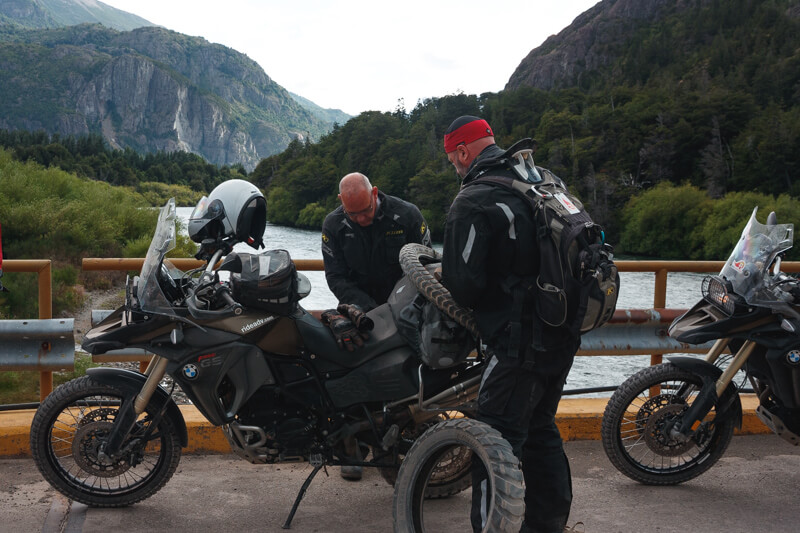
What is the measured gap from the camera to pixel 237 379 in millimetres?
3361

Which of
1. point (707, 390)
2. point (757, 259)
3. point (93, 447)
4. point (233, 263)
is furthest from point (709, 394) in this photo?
point (93, 447)

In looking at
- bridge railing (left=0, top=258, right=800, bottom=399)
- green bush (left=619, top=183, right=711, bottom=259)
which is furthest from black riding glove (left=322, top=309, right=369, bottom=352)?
green bush (left=619, top=183, right=711, bottom=259)

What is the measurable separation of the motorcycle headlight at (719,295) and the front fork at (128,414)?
279 cm

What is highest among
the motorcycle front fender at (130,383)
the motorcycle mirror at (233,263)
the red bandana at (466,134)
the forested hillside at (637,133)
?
the forested hillside at (637,133)

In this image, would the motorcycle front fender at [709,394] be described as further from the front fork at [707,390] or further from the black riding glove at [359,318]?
the black riding glove at [359,318]

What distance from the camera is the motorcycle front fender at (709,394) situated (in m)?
3.99

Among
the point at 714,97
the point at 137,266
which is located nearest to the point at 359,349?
the point at 137,266

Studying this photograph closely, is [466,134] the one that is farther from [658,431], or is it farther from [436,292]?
[658,431]

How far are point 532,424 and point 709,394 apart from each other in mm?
1294

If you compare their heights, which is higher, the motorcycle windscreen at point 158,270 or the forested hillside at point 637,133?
the forested hillside at point 637,133

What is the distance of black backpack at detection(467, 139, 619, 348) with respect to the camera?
284 cm

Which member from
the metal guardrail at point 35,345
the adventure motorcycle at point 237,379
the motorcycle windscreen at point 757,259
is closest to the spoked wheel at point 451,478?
the adventure motorcycle at point 237,379

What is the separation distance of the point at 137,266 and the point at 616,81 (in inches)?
5008

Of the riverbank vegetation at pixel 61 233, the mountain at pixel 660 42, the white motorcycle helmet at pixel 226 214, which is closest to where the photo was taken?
the white motorcycle helmet at pixel 226 214
